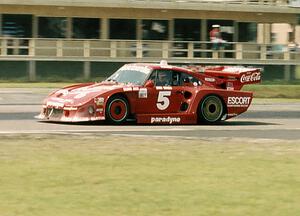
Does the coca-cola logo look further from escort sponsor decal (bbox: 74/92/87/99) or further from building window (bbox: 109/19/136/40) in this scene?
building window (bbox: 109/19/136/40)

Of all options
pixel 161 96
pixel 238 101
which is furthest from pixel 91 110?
pixel 238 101

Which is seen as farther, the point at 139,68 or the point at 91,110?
the point at 139,68

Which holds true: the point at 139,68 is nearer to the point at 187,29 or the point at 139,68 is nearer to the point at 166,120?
the point at 166,120

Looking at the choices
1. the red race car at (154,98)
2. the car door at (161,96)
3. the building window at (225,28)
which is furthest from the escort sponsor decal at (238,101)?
the building window at (225,28)

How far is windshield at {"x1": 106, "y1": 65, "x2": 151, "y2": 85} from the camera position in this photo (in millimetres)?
18078

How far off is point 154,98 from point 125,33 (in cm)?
2694

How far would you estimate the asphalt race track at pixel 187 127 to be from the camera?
1570cm

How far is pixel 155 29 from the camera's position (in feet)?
149

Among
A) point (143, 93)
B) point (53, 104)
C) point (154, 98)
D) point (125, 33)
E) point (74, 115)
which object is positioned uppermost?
point (125, 33)

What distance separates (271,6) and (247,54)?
5.00m

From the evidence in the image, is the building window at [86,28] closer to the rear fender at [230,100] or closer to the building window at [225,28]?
the building window at [225,28]

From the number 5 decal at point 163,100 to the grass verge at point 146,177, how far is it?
4.10 meters

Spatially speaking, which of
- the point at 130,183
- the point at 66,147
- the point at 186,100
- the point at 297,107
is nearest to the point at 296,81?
the point at 297,107

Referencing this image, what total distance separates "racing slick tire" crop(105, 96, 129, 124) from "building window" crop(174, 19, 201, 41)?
2816 cm
